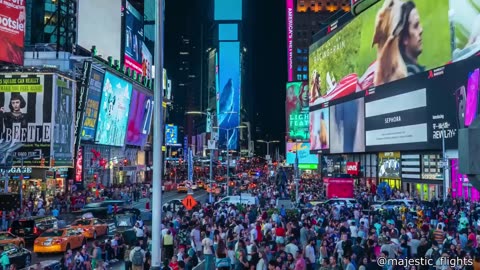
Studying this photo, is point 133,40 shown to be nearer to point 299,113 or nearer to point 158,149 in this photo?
point 299,113

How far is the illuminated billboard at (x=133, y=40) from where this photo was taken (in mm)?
83875

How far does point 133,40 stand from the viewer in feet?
290

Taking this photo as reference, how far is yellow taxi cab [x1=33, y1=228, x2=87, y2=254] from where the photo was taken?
23.0m

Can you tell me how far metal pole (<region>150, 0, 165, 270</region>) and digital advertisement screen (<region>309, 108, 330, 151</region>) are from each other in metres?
73.9

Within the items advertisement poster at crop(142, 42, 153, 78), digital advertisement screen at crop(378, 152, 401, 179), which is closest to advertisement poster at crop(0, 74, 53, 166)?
digital advertisement screen at crop(378, 152, 401, 179)

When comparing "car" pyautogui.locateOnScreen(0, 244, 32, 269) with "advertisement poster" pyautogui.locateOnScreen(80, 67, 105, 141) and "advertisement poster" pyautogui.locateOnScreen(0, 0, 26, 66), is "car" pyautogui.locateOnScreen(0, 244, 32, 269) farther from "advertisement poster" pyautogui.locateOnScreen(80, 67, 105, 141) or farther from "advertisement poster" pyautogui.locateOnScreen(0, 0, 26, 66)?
"advertisement poster" pyautogui.locateOnScreen(80, 67, 105, 141)

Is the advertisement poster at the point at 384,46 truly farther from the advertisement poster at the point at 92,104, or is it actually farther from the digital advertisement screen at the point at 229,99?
the digital advertisement screen at the point at 229,99

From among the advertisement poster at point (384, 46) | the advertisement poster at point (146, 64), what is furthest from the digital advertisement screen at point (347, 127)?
the advertisement poster at point (146, 64)

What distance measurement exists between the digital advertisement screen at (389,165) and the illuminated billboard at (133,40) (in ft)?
133

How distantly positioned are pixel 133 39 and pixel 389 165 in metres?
47.1

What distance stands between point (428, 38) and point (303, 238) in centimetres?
3855

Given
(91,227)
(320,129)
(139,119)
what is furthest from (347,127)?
(91,227)

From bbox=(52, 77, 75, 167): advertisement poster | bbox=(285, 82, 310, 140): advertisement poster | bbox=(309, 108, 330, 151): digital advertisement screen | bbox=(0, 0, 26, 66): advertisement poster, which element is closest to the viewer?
bbox=(0, 0, 26, 66): advertisement poster

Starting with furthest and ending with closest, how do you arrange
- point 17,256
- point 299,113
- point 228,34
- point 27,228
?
point 228,34, point 299,113, point 27,228, point 17,256
